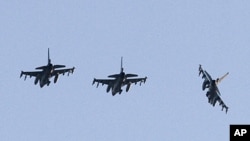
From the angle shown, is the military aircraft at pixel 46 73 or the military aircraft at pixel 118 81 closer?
the military aircraft at pixel 118 81

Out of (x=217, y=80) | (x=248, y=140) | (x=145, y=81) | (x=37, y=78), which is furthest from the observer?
(x=145, y=81)

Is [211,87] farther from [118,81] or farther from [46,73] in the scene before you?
[46,73]

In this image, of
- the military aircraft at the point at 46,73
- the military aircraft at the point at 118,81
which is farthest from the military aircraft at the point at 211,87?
the military aircraft at the point at 46,73

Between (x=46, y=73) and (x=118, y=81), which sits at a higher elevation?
(x=46, y=73)

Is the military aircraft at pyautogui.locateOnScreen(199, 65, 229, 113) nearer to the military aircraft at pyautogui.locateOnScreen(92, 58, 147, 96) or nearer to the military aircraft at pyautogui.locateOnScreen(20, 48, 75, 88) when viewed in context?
the military aircraft at pyautogui.locateOnScreen(92, 58, 147, 96)

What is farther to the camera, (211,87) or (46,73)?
(46,73)

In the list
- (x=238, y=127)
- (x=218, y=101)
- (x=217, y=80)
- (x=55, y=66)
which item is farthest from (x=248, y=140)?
(x=218, y=101)

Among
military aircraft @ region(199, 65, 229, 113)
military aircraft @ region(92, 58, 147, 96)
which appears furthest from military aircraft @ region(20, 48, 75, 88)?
military aircraft @ region(199, 65, 229, 113)

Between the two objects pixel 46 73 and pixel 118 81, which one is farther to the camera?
pixel 46 73

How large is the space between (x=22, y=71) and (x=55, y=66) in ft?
55.5

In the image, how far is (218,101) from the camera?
166m

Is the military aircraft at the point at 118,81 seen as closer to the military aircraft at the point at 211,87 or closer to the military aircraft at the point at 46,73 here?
the military aircraft at the point at 46,73

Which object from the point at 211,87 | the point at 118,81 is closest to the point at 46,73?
the point at 118,81

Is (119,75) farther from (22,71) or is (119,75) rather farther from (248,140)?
(248,140)
